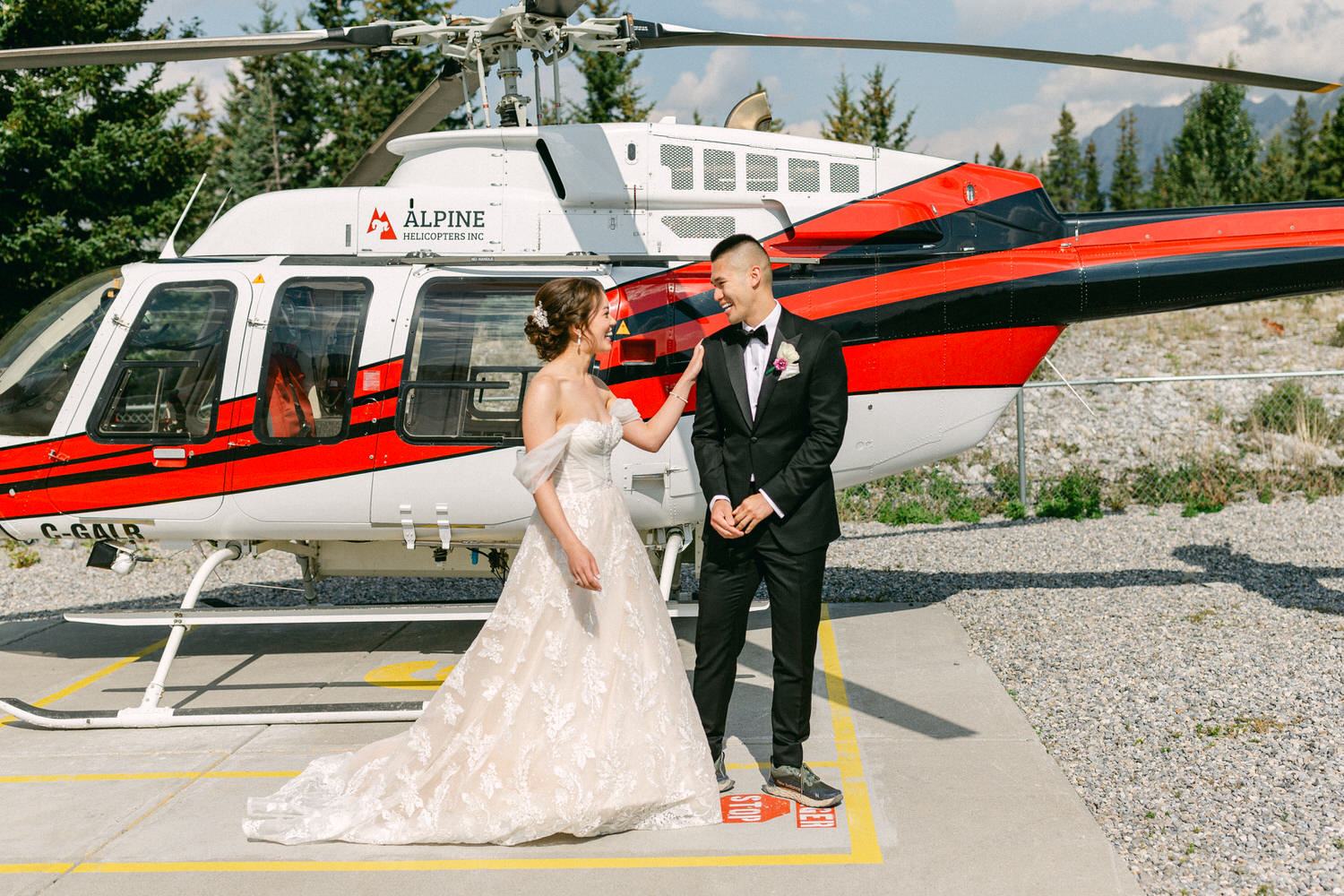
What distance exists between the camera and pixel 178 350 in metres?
5.95

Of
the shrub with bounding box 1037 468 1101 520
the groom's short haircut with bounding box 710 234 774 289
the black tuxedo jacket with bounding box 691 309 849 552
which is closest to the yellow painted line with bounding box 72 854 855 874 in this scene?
the black tuxedo jacket with bounding box 691 309 849 552

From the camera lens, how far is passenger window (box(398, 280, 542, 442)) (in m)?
5.82

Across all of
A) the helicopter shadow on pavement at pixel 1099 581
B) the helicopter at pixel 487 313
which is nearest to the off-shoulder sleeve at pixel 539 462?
the helicopter at pixel 487 313

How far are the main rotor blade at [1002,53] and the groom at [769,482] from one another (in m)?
2.14

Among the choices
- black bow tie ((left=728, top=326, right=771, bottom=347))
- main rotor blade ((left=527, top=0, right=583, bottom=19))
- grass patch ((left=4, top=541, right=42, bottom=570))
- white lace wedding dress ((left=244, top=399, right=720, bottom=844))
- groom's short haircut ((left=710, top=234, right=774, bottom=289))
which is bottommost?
grass patch ((left=4, top=541, right=42, bottom=570))

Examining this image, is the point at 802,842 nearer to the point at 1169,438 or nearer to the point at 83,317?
the point at 83,317

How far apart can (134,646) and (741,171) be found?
5475mm

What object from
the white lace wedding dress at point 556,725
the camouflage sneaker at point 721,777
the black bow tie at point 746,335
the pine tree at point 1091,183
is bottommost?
the camouflage sneaker at point 721,777

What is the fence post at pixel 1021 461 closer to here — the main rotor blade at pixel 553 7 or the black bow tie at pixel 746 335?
the main rotor blade at pixel 553 7

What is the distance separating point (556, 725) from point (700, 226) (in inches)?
135

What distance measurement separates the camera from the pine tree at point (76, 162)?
1709 cm

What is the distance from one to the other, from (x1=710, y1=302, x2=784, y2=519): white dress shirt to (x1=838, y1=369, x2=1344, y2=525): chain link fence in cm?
673

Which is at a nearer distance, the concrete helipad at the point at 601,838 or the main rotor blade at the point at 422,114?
the concrete helipad at the point at 601,838

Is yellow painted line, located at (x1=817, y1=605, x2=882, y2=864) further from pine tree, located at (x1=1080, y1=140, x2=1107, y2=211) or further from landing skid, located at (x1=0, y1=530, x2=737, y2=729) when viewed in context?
pine tree, located at (x1=1080, y1=140, x2=1107, y2=211)
